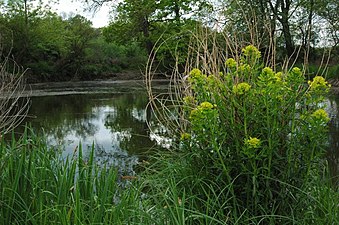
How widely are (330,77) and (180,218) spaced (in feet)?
47.3

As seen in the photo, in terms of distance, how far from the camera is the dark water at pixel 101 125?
22.6 feet

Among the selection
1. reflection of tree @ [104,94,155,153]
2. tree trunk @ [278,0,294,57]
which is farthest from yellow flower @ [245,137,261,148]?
tree trunk @ [278,0,294,57]

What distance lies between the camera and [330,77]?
51.2ft

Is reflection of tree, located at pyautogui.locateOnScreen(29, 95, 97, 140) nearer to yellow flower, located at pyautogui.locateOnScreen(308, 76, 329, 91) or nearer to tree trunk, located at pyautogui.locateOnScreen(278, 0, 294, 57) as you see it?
yellow flower, located at pyautogui.locateOnScreen(308, 76, 329, 91)

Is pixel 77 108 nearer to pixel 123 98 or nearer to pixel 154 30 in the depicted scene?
pixel 123 98

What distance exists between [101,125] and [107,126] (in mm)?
183

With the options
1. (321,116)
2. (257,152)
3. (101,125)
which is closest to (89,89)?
(101,125)

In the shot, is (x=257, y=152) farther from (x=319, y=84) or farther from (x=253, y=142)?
(x=319, y=84)

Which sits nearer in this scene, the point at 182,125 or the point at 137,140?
the point at 182,125

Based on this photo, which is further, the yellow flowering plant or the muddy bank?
the muddy bank

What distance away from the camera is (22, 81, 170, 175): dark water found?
6891 millimetres

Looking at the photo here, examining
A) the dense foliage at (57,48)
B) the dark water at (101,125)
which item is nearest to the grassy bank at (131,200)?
the dark water at (101,125)

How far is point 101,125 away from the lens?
10.1 m

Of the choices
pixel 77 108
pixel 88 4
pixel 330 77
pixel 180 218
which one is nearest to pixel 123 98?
pixel 77 108
